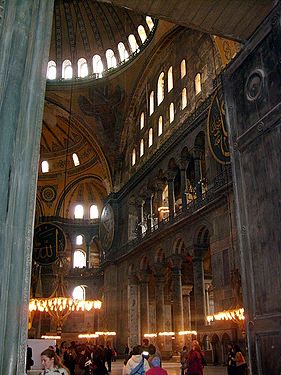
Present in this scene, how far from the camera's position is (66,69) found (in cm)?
2245

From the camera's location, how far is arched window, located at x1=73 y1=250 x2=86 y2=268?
89.6 feet

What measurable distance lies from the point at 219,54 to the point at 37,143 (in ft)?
38.1

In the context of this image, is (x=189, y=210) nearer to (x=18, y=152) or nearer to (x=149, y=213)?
(x=149, y=213)

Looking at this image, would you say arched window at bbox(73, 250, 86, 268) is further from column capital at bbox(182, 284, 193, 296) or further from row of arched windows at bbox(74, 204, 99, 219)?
column capital at bbox(182, 284, 193, 296)

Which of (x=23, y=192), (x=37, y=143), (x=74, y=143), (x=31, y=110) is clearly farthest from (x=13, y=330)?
(x=74, y=143)

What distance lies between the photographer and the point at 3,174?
217 cm

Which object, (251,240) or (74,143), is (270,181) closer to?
(251,240)

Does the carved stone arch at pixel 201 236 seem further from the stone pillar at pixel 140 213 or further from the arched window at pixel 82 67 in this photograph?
the arched window at pixel 82 67

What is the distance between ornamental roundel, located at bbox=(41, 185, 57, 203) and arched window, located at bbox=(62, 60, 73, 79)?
25.1 feet

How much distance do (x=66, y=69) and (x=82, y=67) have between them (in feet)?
2.84

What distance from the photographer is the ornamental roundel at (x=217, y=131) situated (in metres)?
10.2

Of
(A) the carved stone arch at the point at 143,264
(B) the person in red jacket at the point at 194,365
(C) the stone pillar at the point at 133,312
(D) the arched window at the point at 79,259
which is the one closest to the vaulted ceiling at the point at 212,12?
(B) the person in red jacket at the point at 194,365

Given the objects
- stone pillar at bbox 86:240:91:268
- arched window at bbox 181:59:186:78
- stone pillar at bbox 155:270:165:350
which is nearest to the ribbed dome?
arched window at bbox 181:59:186:78

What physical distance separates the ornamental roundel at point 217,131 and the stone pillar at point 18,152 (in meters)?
7.85
